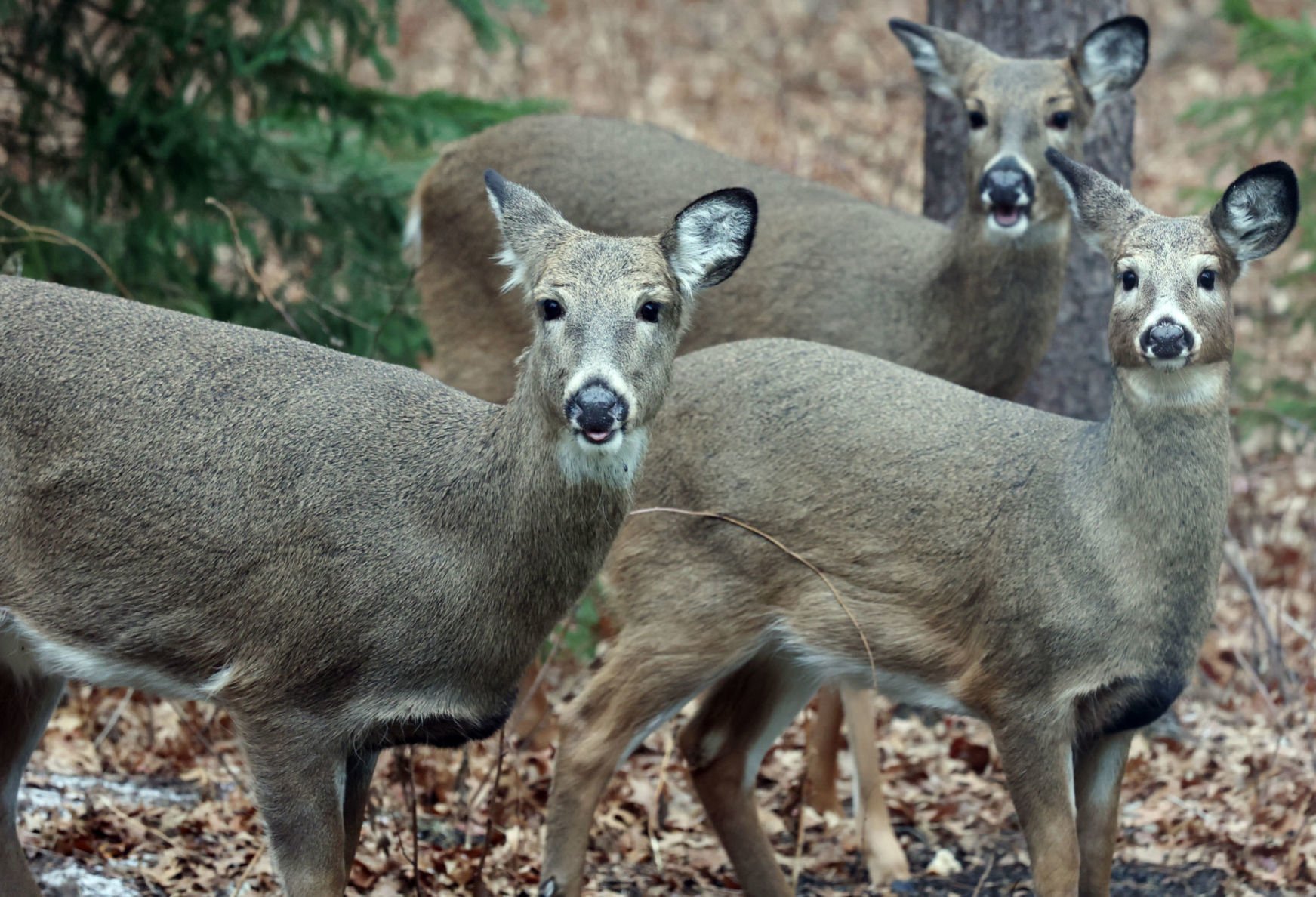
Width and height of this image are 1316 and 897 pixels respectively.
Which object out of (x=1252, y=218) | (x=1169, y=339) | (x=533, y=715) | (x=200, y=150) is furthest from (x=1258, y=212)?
(x=200, y=150)

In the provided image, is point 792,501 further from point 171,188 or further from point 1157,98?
point 1157,98

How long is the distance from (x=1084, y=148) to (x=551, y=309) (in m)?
4.38

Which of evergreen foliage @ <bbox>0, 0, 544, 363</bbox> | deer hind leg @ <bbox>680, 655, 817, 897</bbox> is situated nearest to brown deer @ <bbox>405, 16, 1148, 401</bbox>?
evergreen foliage @ <bbox>0, 0, 544, 363</bbox>

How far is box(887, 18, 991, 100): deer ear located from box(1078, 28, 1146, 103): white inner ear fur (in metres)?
0.47

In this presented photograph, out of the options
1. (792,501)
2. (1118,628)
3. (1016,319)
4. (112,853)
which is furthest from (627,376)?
(1016,319)

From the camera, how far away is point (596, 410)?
4434mm

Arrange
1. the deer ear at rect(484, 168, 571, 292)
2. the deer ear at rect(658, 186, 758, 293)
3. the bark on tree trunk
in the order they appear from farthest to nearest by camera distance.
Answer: the bark on tree trunk, the deer ear at rect(484, 168, 571, 292), the deer ear at rect(658, 186, 758, 293)

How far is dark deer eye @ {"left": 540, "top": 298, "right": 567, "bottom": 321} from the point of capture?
15.7 feet

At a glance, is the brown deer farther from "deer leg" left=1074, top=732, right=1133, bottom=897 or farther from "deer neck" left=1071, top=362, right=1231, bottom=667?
"deer leg" left=1074, top=732, right=1133, bottom=897

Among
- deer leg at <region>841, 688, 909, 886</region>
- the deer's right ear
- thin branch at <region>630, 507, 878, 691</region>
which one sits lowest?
deer leg at <region>841, 688, 909, 886</region>

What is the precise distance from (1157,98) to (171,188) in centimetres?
1321

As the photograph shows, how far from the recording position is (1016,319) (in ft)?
24.7

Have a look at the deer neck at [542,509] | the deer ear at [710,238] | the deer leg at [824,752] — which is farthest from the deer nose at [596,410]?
the deer leg at [824,752]

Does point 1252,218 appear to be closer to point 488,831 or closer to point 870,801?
point 870,801
